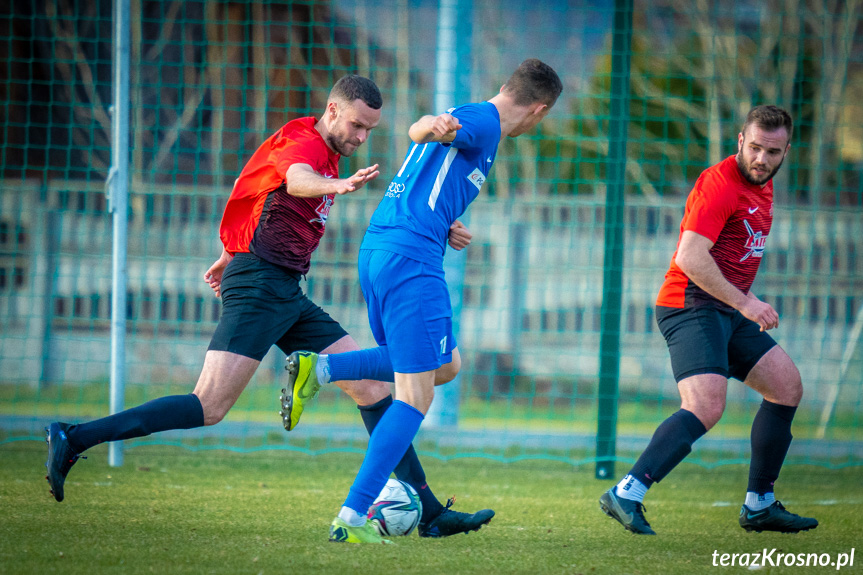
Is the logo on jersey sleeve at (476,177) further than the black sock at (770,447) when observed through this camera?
No

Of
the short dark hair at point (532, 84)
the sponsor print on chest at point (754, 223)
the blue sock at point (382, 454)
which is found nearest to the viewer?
the blue sock at point (382, 454)

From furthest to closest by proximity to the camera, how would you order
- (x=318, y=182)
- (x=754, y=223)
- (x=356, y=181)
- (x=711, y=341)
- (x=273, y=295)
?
(x=754, y=223) < (x=711, y=341) < (x=273, y=295) < (x=318, y=182) < (x=356, y=181)

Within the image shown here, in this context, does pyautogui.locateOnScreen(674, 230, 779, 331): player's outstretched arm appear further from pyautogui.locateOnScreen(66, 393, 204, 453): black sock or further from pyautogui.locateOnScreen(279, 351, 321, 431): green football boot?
pyautogui.locateOnScreen(66, 393, 204, 453): black sock

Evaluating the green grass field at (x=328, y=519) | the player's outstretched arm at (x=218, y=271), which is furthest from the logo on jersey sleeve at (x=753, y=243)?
the player's outstretched arm at (x=218, y=271)

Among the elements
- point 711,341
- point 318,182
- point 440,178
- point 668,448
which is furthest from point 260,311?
point 711,341

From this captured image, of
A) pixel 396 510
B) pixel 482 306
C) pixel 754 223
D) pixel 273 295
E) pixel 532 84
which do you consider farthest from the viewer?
pixel 482 306

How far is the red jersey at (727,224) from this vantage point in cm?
364

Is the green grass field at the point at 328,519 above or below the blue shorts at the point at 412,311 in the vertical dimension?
below

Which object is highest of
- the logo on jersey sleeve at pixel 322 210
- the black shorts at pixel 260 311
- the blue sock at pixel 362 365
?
the logo on jersey sleeve at pixel 322 210

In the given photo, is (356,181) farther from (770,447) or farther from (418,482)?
(770,447)

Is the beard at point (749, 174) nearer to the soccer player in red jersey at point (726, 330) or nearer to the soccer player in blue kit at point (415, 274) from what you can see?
the soccer player in red jersey at point (726, 330)

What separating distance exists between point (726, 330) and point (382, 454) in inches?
67.2

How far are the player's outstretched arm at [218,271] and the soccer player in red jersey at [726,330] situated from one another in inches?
78.0

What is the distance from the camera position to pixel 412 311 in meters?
3.07
